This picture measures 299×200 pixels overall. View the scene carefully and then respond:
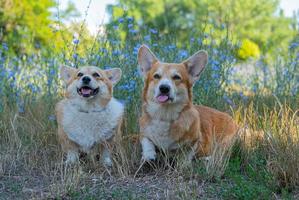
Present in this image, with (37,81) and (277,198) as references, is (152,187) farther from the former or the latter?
(37,81)

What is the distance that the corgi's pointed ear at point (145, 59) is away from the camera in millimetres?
5280

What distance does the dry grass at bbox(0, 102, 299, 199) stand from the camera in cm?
424

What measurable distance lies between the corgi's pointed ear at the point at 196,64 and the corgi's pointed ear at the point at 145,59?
32cm

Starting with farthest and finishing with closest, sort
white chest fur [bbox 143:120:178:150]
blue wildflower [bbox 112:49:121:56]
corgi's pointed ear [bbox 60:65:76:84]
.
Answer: blue wildflower [bbox 112:49:121:56]
corgi's pointed ear [bbox 60:65:76:84]
white chest fur [bbox 143:120:178:150]

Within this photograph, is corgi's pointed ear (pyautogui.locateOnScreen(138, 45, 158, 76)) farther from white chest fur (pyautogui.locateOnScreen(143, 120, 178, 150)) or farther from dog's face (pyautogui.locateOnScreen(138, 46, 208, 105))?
white chest fur (pyautogui.locateOnScreen(143, 120, 178, 150))

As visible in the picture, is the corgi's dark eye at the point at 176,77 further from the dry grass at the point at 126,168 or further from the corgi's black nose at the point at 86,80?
the corgi's black nose at the point at 86,80

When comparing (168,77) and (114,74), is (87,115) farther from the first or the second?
(168,77)

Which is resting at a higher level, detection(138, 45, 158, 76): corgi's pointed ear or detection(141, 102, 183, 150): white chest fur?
detection(138, 45, 158, 76): corgi's pointed ear

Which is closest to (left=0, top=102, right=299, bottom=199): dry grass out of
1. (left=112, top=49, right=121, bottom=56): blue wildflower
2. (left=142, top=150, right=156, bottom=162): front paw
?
(left=142, top=150, right=156, bottom=162): front paw

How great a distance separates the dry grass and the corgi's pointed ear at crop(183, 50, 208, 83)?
710 mm

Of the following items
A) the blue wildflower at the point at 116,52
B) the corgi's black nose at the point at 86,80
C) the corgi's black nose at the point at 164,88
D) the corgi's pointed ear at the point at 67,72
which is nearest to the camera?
the corgi's black nose at the point at 164,88

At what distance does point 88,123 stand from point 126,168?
73 centimetres

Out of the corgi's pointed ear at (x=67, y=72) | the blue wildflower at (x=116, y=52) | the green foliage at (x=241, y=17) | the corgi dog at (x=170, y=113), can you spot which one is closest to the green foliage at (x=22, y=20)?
the green foliage at (x=241, y=17)

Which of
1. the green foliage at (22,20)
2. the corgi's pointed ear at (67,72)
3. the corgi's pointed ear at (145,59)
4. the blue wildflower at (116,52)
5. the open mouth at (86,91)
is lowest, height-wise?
the open mouth at (86,91)
